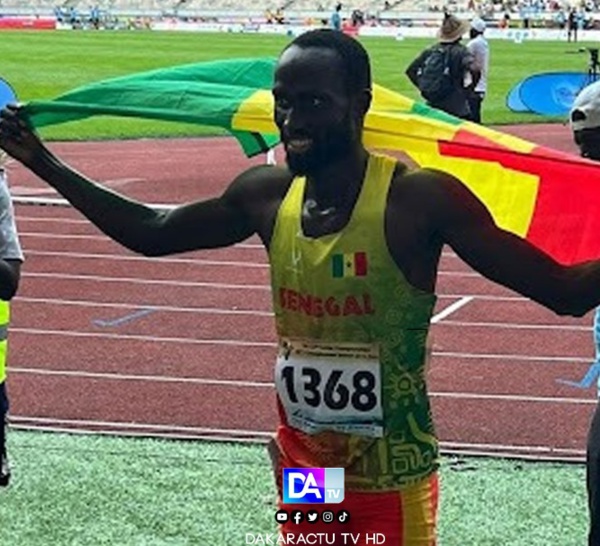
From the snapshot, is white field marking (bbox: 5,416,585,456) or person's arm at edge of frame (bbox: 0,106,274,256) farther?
white field marking (bbox: 5,416,585,456)

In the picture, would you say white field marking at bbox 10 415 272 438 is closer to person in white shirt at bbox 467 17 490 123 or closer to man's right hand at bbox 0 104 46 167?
man's right hand at bbox 0 104 46 167

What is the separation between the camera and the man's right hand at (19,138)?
12.5 feet

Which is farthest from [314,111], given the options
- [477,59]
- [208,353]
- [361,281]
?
[477,59]

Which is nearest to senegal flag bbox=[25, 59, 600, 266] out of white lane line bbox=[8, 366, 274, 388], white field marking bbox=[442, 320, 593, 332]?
white lane line bbox=[8, 366, 274, 388]

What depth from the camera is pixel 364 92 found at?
10.7 ft

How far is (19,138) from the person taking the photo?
383 centimetres

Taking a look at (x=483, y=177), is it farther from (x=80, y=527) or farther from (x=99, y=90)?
(x=80, y=527)

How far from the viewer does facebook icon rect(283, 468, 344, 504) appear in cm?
326

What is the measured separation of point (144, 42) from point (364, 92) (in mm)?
46263

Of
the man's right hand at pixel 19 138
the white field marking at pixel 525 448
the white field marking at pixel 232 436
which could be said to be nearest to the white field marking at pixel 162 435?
the white field marking at pixel 232 436

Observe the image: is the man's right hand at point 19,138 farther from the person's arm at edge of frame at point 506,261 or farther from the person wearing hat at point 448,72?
the person wearing hat at point 448,72

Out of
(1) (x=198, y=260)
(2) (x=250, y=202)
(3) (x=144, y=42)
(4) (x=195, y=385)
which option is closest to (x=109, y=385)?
(4) (x=195, y=385)

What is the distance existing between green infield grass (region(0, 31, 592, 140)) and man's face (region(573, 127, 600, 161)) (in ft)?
55.3

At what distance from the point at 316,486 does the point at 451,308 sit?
6790mm
